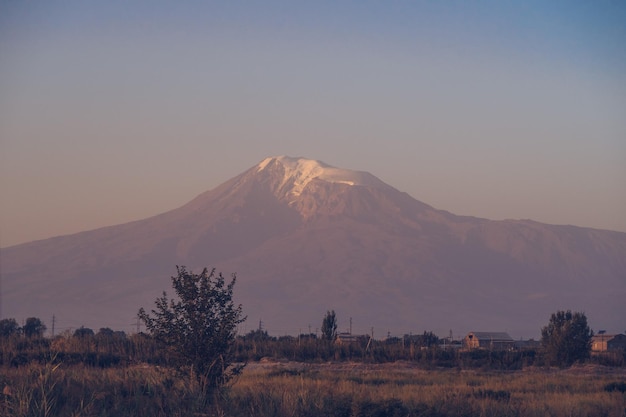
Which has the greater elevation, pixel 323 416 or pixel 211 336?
pixel 211 336

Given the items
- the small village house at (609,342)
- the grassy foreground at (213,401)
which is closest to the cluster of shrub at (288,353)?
the grassy foreground at (213,401)

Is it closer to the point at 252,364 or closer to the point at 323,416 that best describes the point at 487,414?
the point at 323,416

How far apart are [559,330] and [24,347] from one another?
29.5 meters

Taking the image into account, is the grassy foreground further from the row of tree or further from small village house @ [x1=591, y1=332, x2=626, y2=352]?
small village house @ [x1=591, y1=332, x2=626, y2=352]

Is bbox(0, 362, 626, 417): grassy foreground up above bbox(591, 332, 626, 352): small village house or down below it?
below

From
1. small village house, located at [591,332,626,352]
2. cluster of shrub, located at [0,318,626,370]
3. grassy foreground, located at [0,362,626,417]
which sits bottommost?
grassy foreground, located at [0,362,626,417]

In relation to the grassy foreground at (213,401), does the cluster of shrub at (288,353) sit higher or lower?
higher

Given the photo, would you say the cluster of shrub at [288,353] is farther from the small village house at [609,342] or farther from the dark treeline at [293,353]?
the small village house at [609,342]

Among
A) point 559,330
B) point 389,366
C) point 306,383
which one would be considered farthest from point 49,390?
point 559,330

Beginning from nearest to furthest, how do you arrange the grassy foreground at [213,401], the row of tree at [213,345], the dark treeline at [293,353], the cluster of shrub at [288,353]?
the grassy foreground at [213,401] < the row of tree at [213,345] < the cluster of shrub at [288,353] < the dark treeline at [293,353]

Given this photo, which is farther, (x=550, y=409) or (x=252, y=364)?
(x=252, y=364)

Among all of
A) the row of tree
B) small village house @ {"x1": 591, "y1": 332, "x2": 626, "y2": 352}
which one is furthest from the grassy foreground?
small village house @ {"x1": 591, "y1": 332, "x2": 626, "y2": 352}

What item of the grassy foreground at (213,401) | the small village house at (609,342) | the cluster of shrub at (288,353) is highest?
the small village house at (609,342)

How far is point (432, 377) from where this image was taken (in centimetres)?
3494
